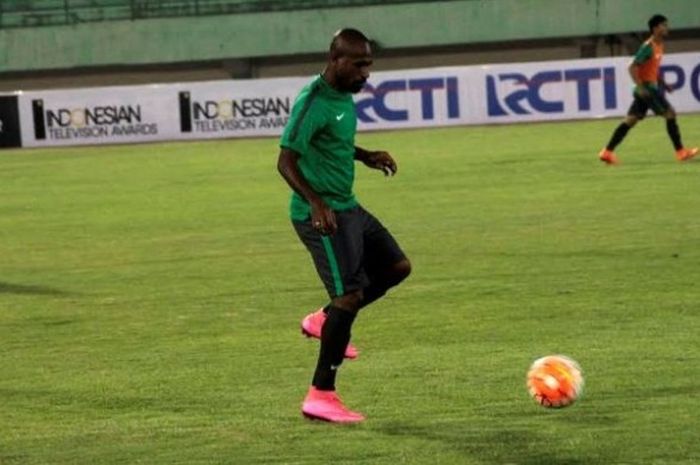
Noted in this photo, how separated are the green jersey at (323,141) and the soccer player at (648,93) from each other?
16.9m

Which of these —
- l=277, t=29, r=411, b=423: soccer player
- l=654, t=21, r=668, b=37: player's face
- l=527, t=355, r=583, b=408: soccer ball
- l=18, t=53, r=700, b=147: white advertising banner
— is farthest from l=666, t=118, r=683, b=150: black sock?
l=527, t=355, r=583, b=408: soccer ball

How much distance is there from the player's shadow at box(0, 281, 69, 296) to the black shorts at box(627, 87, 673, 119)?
1228 centimetres

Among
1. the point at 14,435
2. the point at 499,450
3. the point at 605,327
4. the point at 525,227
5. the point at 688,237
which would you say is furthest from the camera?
the point at 525,227

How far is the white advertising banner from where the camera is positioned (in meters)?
38.4

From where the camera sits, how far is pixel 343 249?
909cm

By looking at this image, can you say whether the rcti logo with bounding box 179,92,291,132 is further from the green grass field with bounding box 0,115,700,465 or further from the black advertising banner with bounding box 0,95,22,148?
the green grass field with bounding box 0,115,700,465

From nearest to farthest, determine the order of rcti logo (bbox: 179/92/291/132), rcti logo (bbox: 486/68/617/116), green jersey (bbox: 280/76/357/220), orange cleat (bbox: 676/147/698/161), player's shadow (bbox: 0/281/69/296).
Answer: green jersey (bbox: 280/76/357/220)
player's shadow (bbox: 0/281/69/296)
orange cleat (bbox: 676/147/698/161)
rcti logo (bbox: 486/68/617/116)
rcti logo (bbox: 179/92/291/132)

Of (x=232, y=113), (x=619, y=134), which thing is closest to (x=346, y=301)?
(x=619, y=134)

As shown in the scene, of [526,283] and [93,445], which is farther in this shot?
[526,283]

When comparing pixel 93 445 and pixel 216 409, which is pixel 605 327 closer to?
pixel 216 409

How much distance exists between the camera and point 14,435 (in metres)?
8.91

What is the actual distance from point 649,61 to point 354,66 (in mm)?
17862

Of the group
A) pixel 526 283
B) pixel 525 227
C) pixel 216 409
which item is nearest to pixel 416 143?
pixel 525 227

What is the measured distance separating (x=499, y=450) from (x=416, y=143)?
26.0m
